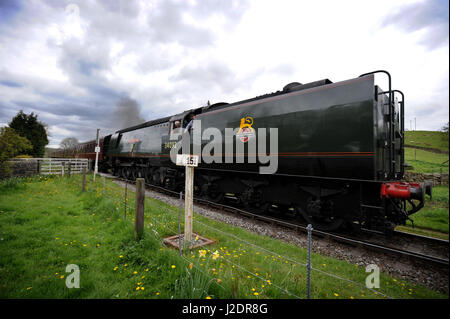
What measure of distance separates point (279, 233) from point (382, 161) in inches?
111

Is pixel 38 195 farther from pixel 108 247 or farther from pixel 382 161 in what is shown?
pixel 382 161

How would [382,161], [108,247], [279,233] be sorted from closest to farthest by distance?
[108,247] < [382,161] < [279,233]

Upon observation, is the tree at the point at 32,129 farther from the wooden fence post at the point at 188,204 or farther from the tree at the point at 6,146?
the wooden fence post at the point at 188,204

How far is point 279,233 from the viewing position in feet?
17.9

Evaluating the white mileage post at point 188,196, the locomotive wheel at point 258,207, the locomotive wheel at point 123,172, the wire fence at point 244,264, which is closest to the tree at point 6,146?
the locomotive wheel at point 123,172

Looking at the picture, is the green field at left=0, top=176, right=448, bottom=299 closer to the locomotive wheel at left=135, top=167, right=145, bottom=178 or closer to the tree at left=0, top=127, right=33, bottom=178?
the tree at left=0, top=127, right=33, bottom=178

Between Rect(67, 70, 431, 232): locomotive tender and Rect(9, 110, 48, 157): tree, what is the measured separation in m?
31.5

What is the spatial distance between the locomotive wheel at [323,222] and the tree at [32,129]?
3432 cm

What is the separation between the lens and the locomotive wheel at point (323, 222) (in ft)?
17.1

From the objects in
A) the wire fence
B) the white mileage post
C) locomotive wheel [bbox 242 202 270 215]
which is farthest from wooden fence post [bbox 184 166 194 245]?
locomotive wheel [bbox 242 202 270 215]

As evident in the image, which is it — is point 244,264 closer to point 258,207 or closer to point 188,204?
point 188,204

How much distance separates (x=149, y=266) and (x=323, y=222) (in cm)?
Answer: 457
